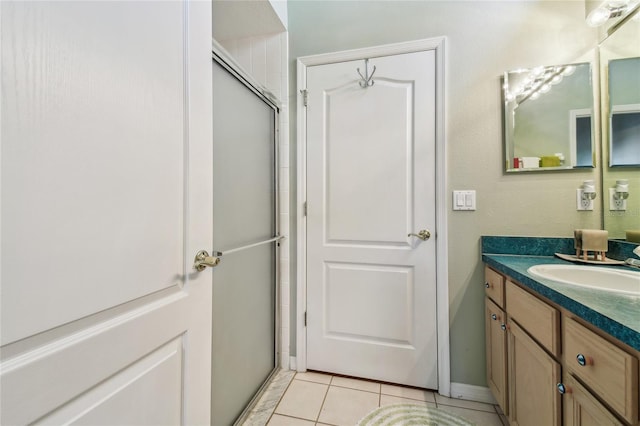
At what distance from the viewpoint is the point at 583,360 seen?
749 millimetres

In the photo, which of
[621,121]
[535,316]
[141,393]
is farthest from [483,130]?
[141,393]

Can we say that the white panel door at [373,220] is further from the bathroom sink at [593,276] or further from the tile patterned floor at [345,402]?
the bathroom sink at [593,276]

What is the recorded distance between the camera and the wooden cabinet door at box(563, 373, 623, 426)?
67cm

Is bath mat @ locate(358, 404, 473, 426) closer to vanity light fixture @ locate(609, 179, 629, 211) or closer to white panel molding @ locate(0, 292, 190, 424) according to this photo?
white panel molding @ locate(0, 292, 190, 424)

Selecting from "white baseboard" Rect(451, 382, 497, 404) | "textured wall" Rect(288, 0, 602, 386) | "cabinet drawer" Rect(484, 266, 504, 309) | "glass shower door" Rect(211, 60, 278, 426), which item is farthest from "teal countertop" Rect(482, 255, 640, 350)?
"glass shower door" Rect(211, 60, 278, 426)

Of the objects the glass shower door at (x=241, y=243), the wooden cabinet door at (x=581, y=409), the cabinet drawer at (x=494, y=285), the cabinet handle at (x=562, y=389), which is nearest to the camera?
the wooden cabinet door at (x=581, y=409)

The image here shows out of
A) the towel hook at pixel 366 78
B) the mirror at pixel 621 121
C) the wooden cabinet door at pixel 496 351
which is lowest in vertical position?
the wooden cabinet door at pixel 496 351

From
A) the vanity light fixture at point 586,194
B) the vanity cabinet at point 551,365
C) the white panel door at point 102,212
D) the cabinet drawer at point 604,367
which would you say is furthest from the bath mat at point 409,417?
the vanity light fixture at point 586,194

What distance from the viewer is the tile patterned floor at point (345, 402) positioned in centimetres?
142

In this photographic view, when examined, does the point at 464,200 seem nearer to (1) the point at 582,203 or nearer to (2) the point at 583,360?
(1) the point at 582,203

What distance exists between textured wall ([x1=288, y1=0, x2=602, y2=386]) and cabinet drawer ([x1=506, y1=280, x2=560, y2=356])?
40 cm

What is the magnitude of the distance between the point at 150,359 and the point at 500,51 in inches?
86.0

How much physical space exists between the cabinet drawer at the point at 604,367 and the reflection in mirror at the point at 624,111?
108 centimetres

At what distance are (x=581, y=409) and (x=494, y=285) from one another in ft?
2.28
